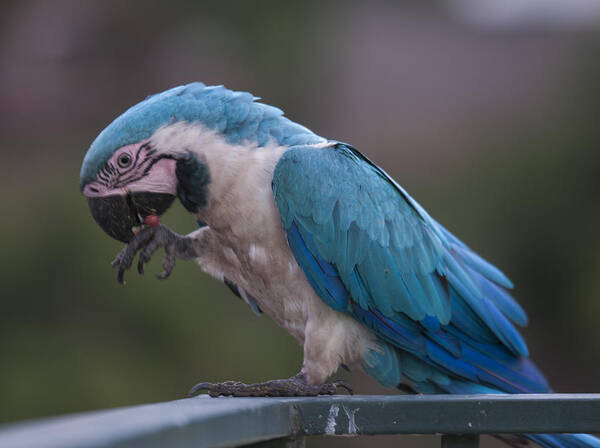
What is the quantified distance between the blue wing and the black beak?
31cm

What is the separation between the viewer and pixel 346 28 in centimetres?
540

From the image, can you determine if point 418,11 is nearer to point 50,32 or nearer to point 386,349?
point 50,32

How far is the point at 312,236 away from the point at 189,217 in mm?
2633

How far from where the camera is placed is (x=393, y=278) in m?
1.82

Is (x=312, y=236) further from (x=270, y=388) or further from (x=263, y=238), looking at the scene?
(x=270, y=388)

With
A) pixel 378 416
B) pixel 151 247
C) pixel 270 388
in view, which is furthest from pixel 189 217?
pixel 378 416

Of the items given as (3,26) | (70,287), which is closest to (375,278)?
(70,287)

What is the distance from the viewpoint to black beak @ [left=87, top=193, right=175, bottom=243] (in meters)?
1.81

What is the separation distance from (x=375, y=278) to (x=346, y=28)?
3.92 metres

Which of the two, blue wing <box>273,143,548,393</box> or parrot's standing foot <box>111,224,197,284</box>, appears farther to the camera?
parrot's standing foot <box>111,224,197,284</box>

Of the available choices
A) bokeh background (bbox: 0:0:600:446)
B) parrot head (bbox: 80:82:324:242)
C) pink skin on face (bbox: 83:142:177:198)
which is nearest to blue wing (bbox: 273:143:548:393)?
parrot head (bbox: 80:82:324:242)

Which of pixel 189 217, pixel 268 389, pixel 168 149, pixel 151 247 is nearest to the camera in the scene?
pixel 268 389

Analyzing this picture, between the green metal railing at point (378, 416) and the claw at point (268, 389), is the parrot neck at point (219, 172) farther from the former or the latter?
the green metal railing at point (378, 416)

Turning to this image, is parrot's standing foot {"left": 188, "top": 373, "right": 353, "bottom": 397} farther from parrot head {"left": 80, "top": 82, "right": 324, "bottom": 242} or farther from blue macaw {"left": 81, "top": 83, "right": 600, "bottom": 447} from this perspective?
parrot head {"left": 80, "top": 82, "right": 324, "bottom": 242}
